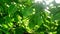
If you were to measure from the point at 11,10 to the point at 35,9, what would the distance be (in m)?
0.23

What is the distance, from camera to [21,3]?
2.14 meters

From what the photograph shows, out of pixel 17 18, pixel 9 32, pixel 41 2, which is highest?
pixel 41 2

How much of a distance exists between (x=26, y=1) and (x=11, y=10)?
39cm

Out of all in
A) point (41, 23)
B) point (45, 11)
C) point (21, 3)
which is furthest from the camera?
point (21, 3)

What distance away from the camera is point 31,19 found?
68.6 inches

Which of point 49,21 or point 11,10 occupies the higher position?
point 11,10

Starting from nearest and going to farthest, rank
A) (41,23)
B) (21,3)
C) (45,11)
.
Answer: (41,23) < (45,11) < (21,3)

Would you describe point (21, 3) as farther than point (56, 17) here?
Yes

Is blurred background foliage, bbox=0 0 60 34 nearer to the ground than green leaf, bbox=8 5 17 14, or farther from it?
nearer to the ground

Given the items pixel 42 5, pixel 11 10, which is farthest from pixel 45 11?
pixel 11 10

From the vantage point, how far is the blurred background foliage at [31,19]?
173cm

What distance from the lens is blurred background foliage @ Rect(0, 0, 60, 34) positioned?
5.68 ft

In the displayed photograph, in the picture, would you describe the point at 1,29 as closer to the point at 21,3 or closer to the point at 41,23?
the point at 41,23

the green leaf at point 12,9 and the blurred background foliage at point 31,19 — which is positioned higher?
the green leaf at point 12,9
